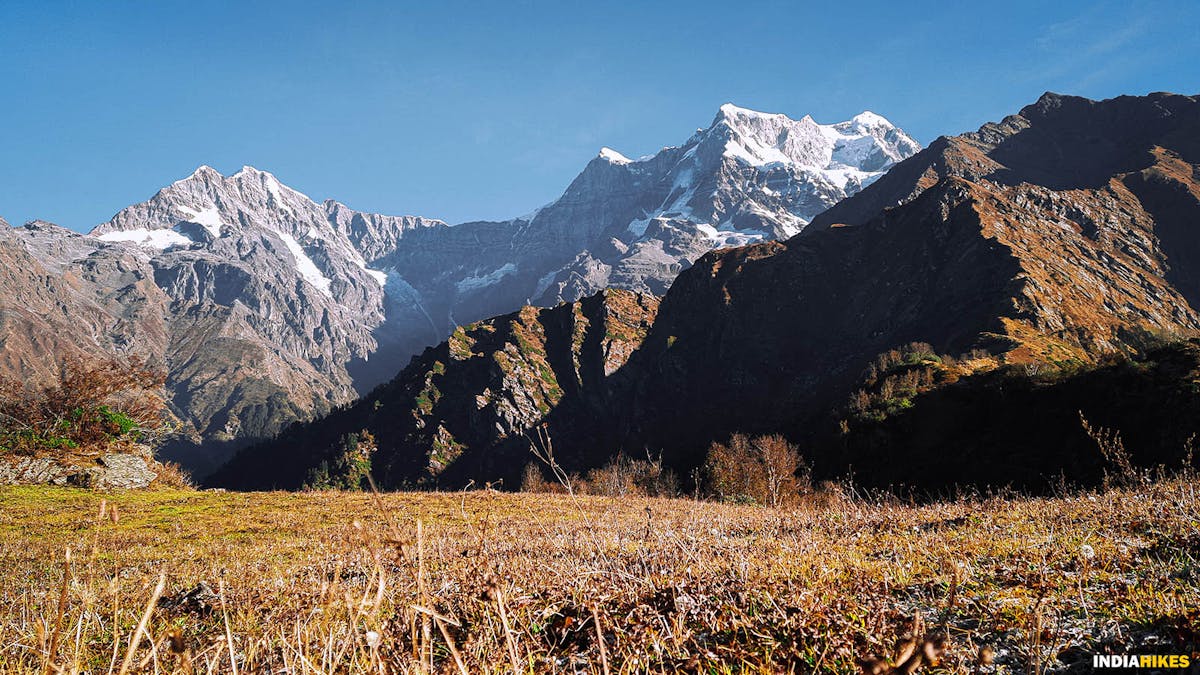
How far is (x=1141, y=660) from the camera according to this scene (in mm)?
2652

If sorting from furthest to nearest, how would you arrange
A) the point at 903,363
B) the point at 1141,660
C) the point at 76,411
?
1. the point at 903,363
2. the point at 76,411
3. the point at 1141,660

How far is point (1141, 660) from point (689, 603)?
2256 mm

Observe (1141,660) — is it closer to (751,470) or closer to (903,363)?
(751,470)

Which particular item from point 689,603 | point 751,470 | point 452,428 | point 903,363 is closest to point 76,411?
point 689,603

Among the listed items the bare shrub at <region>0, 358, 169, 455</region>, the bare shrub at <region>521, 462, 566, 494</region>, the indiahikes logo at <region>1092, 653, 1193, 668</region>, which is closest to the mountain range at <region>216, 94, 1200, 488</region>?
the bare shrub at <region>521, 462, 566, 494</region>

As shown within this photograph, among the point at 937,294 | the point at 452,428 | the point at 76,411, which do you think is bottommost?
the point at 452,428

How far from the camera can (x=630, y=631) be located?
3535 mm

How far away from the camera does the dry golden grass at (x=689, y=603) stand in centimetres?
246

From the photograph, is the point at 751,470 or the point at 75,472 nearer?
the point at 75,472

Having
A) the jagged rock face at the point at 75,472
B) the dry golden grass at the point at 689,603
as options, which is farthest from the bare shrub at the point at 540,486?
the jagged rock face at the point at 75,472

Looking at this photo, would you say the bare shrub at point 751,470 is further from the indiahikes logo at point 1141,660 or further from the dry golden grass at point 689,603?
the indiahikes logo at point 1141,660

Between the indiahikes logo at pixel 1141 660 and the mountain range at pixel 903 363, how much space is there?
40074 mm

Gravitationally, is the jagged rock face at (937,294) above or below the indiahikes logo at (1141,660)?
above

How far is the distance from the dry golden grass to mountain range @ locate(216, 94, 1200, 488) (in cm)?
3736
